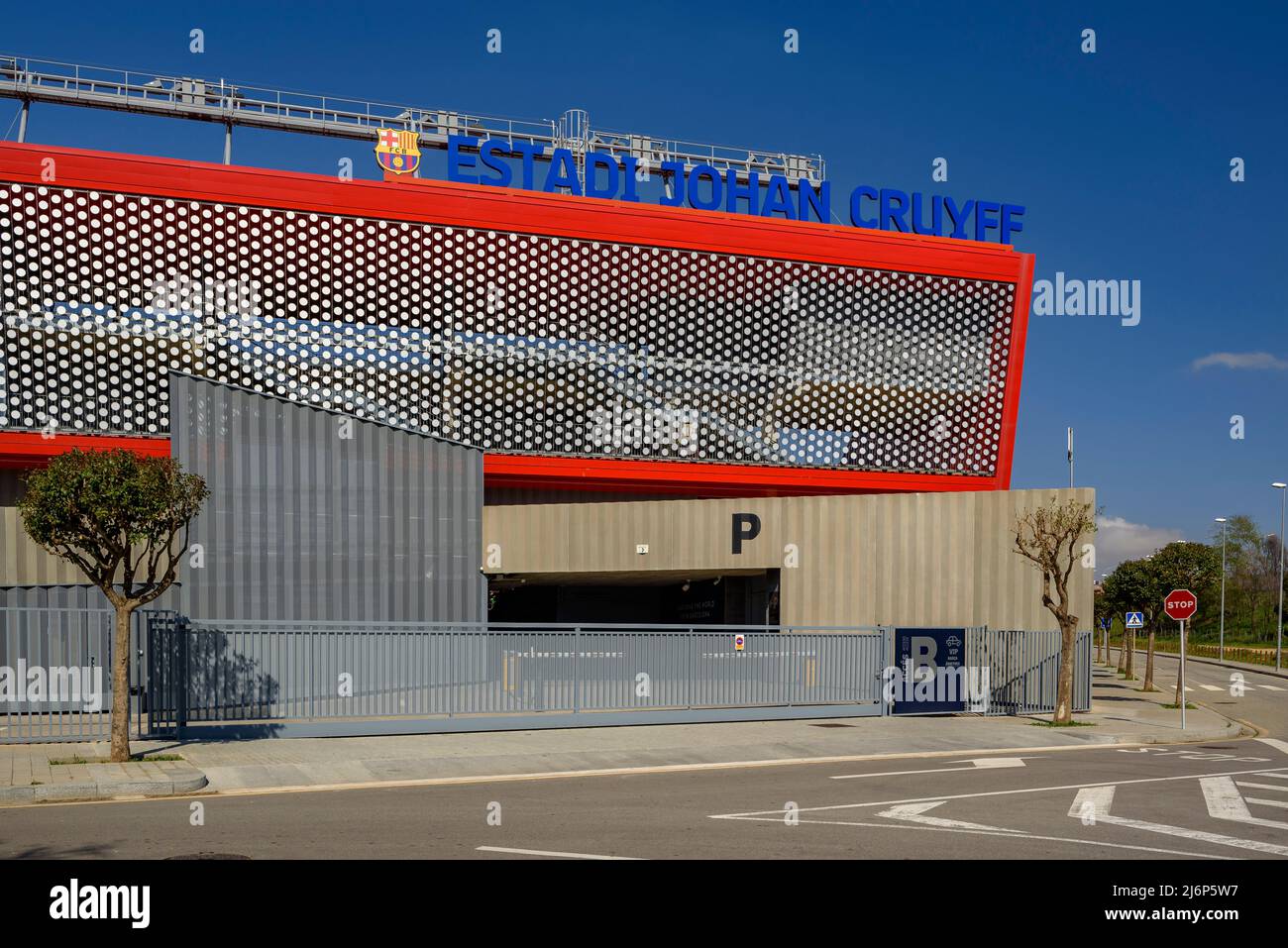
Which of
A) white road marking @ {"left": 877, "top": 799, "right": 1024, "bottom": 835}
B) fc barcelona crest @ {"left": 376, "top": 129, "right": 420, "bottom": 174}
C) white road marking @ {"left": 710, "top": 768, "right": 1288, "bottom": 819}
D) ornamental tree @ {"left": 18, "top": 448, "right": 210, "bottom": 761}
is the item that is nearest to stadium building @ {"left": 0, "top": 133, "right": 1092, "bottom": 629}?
fc barcelona crest @ {"left": 376, "top": 129, "right": 420, "bottom": 174}

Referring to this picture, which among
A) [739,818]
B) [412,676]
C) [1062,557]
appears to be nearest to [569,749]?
[412,676]

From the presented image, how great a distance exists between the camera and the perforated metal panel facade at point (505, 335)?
30.0 meters

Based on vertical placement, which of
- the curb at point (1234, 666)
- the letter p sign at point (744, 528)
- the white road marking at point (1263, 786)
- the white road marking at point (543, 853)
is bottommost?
the curb at point (1234, 666)

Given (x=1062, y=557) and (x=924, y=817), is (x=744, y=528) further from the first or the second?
(x=924, y=817)

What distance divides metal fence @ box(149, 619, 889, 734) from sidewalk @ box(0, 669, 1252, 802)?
451 millimetres

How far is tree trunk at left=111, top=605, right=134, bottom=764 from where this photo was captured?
54.0 feet

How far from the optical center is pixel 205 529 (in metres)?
24.7

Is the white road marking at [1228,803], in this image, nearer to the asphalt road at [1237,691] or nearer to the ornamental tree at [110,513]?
the asphalt road at [1237,691]

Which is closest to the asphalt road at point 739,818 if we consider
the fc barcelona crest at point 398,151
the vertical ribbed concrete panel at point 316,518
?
the vertical ribbed concrete panel at point 316,518

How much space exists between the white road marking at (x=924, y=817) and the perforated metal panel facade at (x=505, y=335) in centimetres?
2167

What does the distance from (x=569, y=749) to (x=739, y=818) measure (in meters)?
7.14

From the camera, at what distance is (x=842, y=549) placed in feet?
102
